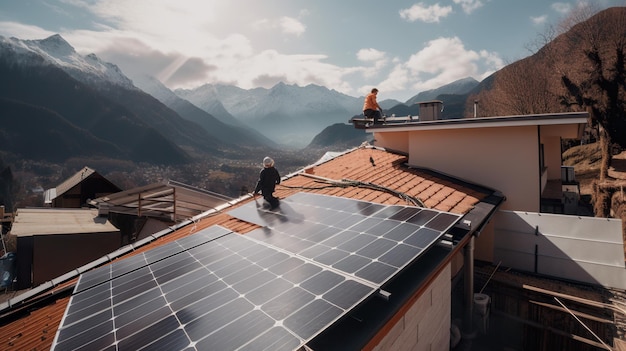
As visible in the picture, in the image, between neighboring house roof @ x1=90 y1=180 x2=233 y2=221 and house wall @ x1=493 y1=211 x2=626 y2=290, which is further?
neighboring house roof @ x1=90 y1=180 x2=233 y2=221

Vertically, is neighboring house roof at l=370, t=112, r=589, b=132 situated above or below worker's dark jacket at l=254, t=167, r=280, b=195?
above

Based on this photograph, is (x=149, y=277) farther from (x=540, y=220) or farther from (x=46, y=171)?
(x=46, y=171)

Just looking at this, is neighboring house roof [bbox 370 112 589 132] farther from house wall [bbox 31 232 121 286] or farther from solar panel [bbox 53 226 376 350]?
house wall [bbox 31 232 121 286]

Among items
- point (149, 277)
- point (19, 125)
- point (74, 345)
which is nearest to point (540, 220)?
point (149, 277)

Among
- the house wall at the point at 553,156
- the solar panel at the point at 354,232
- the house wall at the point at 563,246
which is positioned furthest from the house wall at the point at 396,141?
the house wall at the point at 553,156

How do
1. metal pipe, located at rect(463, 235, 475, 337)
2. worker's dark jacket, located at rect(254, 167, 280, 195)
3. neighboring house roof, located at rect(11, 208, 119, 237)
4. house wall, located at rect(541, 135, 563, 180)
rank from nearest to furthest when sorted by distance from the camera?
metal pipe, located at rect(463, 235, 475, 337), worker's dark jacket, located at rect(254, 167, 280, 195), neighboring house roof, located at rect(11, 208, 119, 237), house wall, located at rect(541, 135, 563, 180)

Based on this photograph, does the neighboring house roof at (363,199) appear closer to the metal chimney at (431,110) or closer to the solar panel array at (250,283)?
the solar panel array at (250,283)

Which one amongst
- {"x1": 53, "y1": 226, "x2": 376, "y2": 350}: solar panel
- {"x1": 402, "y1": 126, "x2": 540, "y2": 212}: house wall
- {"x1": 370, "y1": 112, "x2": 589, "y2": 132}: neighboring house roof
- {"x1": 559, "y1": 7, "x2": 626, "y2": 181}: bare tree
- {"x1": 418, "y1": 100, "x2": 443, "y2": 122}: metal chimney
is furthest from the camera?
{"x1": 559, "y1": 7, "x2": 626, "y2": 181}: bare tree

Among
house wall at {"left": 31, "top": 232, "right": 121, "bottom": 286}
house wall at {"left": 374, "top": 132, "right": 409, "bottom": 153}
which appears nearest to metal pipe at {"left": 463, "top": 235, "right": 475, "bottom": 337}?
house wall at {"left": 374, "top": 132, "right": 409, "bottom": 153}
